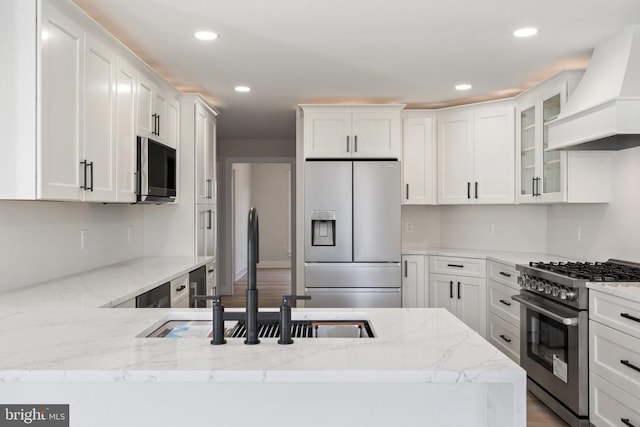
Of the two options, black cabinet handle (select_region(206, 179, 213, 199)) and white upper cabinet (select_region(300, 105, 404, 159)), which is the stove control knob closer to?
white upper cabinet (select_region(300, 105, 404, 159))

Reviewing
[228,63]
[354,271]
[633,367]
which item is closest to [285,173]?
[354,271]

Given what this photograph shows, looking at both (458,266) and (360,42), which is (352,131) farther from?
(360,42)

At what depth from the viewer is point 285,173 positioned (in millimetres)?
11297

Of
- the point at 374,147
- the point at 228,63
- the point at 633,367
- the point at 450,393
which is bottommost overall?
the point at 633,367

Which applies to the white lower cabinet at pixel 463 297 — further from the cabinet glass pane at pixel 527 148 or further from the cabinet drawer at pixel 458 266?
the cabinet glass pane at pixel 527 148

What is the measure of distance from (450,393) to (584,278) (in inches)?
73.5

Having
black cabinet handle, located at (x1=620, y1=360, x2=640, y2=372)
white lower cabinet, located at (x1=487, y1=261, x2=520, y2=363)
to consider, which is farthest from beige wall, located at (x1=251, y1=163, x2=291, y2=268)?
black cabinet handle, located at (x1=620, y1=360, x2=640, y2=372)

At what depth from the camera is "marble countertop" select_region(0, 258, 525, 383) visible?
129cm

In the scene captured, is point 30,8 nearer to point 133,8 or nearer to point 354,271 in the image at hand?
point 133,8

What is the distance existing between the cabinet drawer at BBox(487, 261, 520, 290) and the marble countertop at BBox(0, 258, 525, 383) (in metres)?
2.29

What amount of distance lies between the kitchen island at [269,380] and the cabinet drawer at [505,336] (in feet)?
8.75

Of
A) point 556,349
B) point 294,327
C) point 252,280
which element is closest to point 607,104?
point 556,349

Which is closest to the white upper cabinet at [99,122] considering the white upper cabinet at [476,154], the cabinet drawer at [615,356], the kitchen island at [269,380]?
the kitchen island at [269,380]

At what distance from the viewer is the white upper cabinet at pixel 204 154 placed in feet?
15.7
